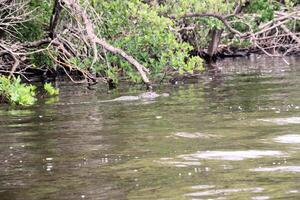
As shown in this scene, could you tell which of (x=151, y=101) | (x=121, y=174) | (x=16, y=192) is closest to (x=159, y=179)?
(x=121, y=174)

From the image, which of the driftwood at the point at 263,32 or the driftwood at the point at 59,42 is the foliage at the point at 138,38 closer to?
the driftwood at the point at 59,42

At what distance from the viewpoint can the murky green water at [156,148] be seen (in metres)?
6.73

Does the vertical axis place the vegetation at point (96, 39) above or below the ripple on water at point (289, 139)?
above

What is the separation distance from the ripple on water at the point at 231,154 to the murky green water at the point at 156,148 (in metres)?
0.01

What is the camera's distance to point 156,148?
8930mm

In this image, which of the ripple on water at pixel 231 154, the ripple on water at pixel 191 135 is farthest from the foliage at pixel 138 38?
the ripple on water at pixel 231 154

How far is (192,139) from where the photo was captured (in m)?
9.47

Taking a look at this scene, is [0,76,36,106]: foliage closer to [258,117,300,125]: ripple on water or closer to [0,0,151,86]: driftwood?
[0,0,151,86]: driftwood

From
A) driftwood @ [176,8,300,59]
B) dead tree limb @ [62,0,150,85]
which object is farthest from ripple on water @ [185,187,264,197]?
driftwood @ [176,8,300,59]

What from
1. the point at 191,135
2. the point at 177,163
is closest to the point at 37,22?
the point at 191,135

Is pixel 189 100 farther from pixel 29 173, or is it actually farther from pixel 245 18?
pixel 245 18

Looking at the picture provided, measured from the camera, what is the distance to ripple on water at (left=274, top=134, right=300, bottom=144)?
8960 millimetres

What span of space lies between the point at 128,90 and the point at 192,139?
8.10 metres

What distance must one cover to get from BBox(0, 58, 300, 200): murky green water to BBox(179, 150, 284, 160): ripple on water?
10 mm
